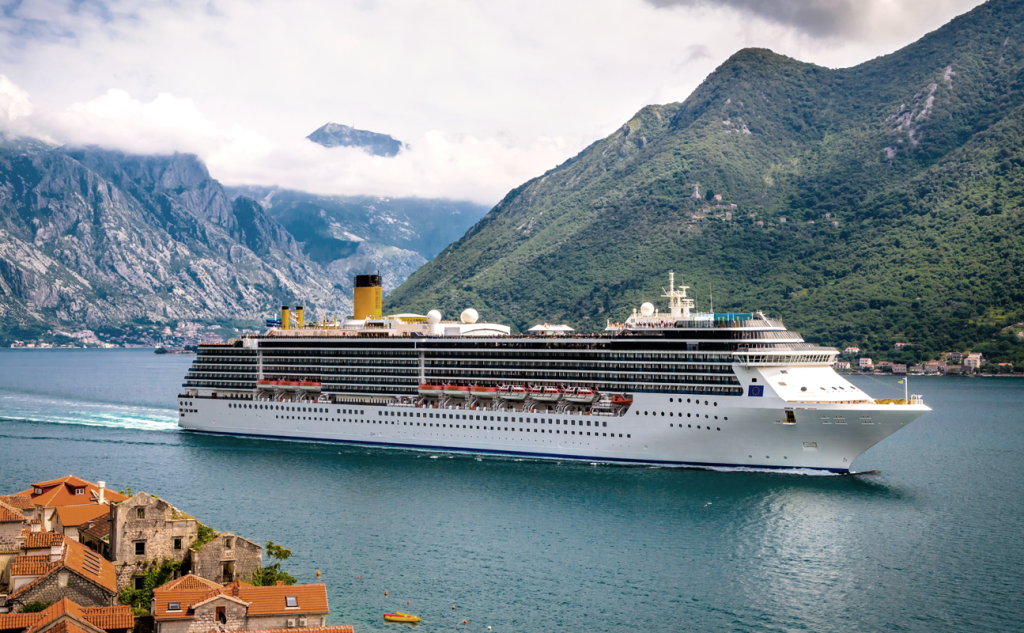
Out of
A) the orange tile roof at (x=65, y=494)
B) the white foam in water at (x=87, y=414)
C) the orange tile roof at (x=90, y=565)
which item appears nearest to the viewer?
the orange tile roof at (x=90, y=565)

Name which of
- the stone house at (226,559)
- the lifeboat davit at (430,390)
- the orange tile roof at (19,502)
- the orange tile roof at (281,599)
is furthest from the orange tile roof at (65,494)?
the lifeboat davit at (430,390)

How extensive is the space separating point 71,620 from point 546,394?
34521 mm

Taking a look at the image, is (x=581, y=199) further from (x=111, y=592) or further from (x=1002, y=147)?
(x=111, y=592)

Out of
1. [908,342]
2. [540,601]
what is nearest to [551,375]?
[540,601]

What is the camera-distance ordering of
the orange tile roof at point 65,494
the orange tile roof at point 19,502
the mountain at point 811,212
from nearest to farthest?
the orange tile roof at point 19,502 < the orange tile roof at point 65,494 < the mountain at point 811,212

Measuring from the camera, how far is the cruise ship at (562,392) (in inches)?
1756

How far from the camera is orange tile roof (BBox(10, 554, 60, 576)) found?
21927 millimetres

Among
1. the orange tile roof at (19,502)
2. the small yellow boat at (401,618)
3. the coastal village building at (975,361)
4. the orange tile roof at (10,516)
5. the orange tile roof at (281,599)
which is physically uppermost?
the coastal village building at (975,361)

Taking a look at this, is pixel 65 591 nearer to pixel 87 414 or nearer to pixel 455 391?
pixel 455 391

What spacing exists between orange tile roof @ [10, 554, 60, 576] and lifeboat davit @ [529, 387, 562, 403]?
32925 mm

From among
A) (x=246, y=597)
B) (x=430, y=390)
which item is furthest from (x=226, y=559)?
(x=430, y=390)

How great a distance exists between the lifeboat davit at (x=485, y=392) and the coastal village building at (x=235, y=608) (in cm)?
3088

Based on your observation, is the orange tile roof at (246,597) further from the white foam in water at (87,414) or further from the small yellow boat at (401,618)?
the white foam in water at (87,414)

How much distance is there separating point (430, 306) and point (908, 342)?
8424 centimetres
